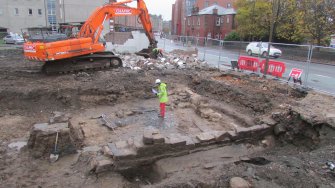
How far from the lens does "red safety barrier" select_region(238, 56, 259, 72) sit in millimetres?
14694

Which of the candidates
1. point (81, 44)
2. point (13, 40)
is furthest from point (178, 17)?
point (81, 44)

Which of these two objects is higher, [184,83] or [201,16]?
[201,16]

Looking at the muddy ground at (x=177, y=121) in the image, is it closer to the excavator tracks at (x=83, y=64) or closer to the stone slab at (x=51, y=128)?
the excavator tracks at (x=83, y=64)

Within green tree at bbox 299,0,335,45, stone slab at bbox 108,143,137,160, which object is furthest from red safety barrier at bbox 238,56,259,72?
green tree at bbox 299,0,335,45

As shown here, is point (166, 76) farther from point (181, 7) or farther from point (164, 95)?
point (181, 7)

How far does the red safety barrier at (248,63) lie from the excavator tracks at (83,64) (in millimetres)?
7132

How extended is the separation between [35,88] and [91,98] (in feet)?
7.49

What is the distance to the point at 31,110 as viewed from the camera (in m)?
9.59

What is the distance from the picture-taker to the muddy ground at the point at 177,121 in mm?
5059

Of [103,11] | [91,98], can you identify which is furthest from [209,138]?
[103,11]

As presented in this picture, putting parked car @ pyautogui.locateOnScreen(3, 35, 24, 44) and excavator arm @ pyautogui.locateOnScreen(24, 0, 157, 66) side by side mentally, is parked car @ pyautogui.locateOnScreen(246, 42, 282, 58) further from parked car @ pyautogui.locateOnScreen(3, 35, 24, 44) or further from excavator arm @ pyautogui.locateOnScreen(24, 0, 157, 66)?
parked car @ pyautogui.locateOnScreen(3, 35, 24, 44)

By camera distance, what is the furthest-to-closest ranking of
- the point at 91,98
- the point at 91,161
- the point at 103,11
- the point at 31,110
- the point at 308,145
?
1. the point at 103,11
2. the point at 91,98
3. the point at 31,110
4. the point at 308,145
5. the point at 91,161

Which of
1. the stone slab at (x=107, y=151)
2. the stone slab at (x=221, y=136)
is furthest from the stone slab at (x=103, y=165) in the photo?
the stone slab at (x=221, y=136)

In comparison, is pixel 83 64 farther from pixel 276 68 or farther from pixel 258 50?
pixel 258 50
